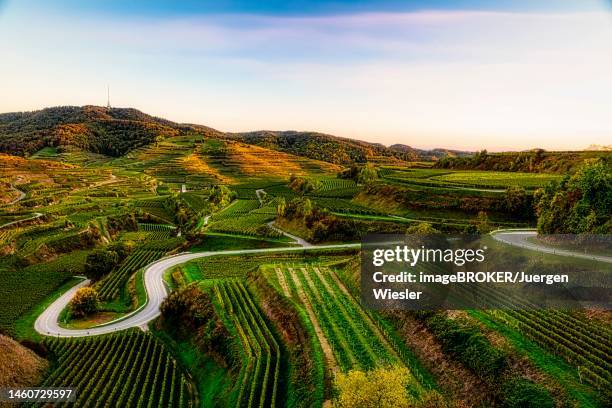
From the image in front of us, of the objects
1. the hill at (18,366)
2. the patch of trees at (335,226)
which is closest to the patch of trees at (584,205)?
the patch of trees at (335,226)

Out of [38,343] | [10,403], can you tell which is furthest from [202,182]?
[10,403]

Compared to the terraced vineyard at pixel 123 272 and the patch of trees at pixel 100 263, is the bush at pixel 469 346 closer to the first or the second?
the terraced vineyard at pixel 123 272

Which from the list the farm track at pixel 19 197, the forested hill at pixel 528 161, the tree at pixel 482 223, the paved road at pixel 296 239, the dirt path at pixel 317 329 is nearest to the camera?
the dirt path at pixel 317 329

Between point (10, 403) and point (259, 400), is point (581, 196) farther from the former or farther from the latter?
point (10, 403)

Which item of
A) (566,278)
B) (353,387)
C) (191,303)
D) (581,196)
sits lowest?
(191,303)

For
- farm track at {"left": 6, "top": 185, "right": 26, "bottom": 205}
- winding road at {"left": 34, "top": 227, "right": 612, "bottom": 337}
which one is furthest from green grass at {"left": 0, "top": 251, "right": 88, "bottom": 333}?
farm track at {"left": 6, "top": 185, "right": 26, "bottom": 205}

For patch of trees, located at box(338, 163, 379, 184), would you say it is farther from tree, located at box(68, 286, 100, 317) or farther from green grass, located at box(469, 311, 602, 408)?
green grass, located at box(469, 311, 602, 408)

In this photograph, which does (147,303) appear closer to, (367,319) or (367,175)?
(367,319)
